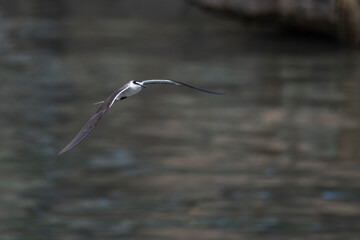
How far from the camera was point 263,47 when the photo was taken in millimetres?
14789

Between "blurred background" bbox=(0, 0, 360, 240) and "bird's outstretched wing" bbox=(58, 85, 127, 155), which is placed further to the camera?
"blurred background" bbox=(0, 0, 360, 240)

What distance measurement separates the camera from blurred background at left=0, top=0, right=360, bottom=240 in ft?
23.3

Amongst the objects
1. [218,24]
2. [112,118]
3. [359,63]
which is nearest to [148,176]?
[112,118]

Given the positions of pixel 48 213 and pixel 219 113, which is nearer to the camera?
pixel 48 213

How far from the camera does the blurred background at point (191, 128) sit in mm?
7094

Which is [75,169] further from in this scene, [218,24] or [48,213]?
[218,24]

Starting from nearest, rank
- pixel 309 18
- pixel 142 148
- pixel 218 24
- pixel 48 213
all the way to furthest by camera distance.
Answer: pixel 48 213 < pixel 142 148 < pixel 309 18 < pixel 218 24

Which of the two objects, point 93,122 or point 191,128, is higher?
point 93,122

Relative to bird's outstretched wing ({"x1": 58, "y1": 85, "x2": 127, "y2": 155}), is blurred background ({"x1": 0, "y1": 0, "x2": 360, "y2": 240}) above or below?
below

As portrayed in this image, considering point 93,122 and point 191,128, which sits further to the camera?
point 191,128

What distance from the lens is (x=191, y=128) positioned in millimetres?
9859

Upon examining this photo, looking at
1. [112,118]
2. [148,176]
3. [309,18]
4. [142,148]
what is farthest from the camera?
[309,18]

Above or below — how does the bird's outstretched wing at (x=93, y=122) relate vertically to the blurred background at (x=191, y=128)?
above

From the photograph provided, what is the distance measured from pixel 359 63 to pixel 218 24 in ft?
13.9
